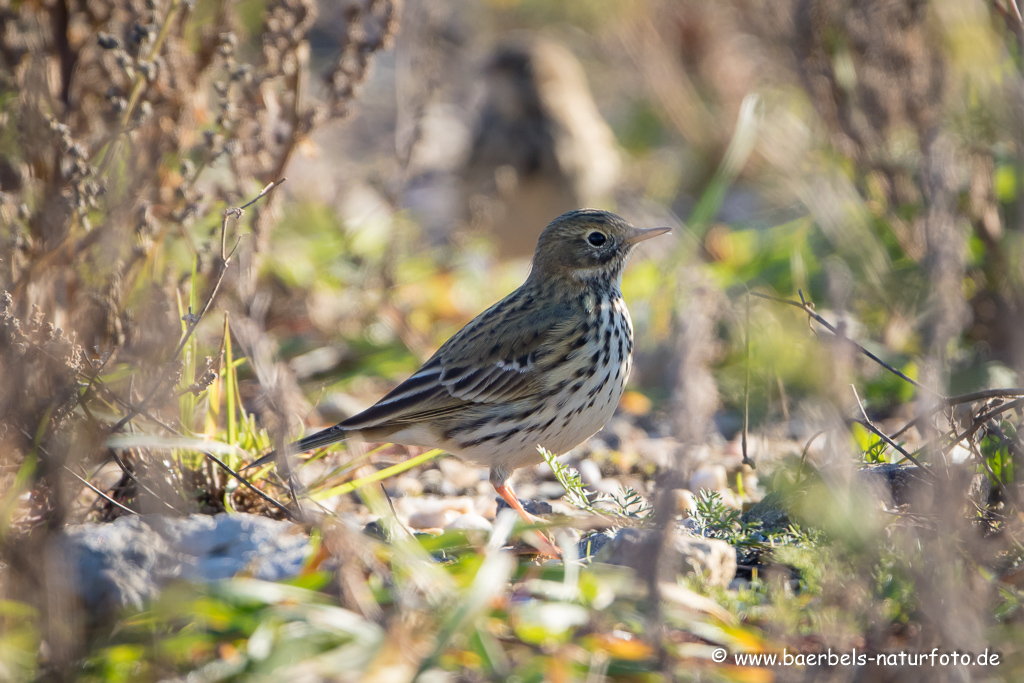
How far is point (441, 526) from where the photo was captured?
392 cm

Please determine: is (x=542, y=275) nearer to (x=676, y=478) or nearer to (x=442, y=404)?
(x=442, y=404)

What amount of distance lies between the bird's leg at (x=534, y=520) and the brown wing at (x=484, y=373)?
37cm

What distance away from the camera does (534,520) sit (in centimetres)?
340

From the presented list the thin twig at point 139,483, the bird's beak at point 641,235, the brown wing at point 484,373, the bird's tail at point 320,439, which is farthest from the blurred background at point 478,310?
the bird's beak at point 641,235

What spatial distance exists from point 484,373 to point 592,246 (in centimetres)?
79

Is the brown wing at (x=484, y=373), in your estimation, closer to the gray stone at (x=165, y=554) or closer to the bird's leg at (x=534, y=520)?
the bird's leg at (x=534, y=520)

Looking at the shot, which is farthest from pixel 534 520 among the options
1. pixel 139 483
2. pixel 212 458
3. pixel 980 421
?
pixel 980 421

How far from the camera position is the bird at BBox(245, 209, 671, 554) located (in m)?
3.85

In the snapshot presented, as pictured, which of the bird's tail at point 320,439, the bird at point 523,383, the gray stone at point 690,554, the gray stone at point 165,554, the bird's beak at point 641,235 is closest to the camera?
the gray stone at point 165,554

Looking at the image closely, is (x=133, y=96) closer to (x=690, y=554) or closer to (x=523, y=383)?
(x=523, y=383)

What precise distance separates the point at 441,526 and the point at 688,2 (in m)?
7.49

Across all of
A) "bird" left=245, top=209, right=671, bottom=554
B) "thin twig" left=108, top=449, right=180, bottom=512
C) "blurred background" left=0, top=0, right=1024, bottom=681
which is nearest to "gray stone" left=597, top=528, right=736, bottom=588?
"blurred background" left=0, top=0, right=1024, bottom=681

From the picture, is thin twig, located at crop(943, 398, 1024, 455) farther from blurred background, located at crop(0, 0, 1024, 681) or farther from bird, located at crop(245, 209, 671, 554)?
bird, located at crop(245, 209, 671, 554)

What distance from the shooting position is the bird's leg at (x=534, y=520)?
3.25 m
